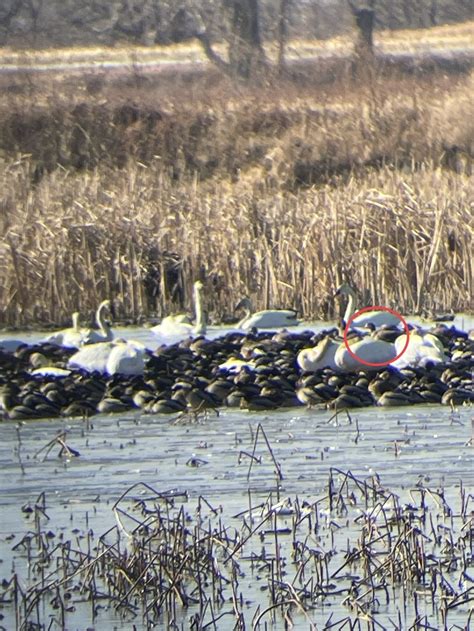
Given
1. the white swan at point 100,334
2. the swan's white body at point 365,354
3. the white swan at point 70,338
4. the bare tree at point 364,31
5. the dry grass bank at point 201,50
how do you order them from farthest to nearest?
the dry grass bank at point 201,50 → the bare tree at point 364,31 → the white swan at point 70,338 → the white swan at point 100,334 → the swan's white body at point 365,354

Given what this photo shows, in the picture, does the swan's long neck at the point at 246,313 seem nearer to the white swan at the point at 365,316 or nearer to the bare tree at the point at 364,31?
the white swan at the point at 365,316

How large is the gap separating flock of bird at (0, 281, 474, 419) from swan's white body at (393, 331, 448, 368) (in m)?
0.01

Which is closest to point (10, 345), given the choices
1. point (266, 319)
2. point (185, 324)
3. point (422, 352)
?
point (185, 324)

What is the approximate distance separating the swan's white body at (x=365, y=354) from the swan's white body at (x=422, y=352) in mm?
129

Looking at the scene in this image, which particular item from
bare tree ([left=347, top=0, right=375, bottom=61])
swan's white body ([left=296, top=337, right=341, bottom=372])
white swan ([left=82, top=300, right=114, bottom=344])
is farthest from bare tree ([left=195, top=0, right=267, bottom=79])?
swan's white body ([left=296, top=337, right=341, bottom=372])

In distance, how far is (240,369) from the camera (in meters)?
15.2

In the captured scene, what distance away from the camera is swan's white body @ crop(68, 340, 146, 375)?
15125 mm

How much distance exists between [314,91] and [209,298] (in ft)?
52.5

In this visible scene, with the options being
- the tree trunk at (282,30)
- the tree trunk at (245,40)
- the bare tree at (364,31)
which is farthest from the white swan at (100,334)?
the tree trunk at (245,40)

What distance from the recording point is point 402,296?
1925cm

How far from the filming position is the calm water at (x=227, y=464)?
27.7 ft

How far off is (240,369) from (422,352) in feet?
5.43

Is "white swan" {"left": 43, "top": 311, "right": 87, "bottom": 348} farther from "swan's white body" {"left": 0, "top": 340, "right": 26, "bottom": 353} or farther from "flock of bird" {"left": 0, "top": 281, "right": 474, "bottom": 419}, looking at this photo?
"swan's white body" {"left": 0, "top": 340, "right": 26, "bottom": 353}

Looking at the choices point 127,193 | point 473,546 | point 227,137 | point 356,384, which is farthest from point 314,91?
point 473,546
